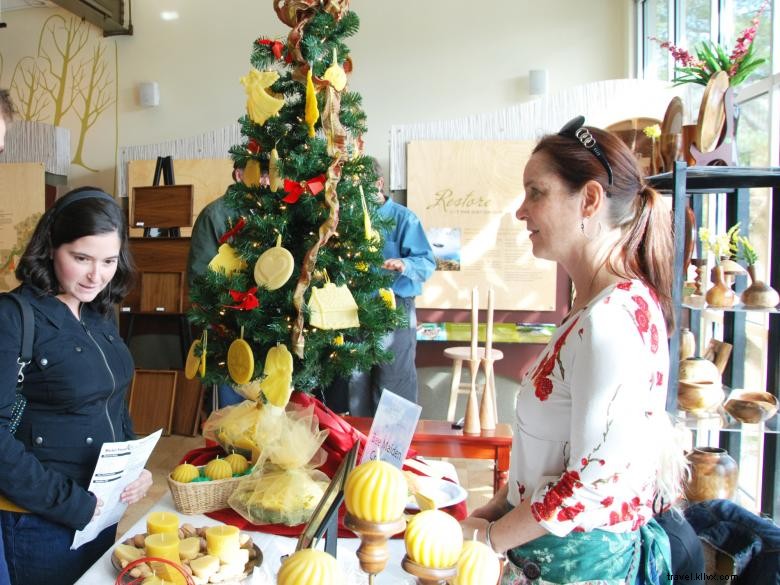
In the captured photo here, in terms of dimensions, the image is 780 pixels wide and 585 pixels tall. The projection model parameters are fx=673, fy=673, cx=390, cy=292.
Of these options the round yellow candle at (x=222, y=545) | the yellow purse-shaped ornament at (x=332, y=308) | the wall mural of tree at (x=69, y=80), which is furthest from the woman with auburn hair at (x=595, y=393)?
the wall mural of tree at (x=69, y=80)

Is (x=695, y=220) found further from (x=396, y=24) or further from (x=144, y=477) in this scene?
(x=396, y=24)

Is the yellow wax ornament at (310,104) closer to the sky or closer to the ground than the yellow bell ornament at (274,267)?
closer to the sky

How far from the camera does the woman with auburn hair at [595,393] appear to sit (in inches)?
41.3

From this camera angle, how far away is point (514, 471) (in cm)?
126

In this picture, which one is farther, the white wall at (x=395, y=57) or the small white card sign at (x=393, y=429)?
the white wall at (x=395, y=57)

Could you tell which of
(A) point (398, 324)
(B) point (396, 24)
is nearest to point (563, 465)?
(A) point (398, 324)

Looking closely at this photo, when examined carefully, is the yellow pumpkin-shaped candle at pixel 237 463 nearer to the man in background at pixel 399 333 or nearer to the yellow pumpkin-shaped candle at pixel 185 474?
the yellow pumpkin-shaped candle at pixel 185 474

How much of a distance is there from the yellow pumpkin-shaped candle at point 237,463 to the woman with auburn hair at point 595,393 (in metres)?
0.70

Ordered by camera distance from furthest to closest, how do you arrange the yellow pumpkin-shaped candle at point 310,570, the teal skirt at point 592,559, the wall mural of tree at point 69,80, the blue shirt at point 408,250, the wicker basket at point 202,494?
the wall mural of tree at point 69,80 → the blue shirt at point 408,250 → the wicker basket at point 202,494 → the teal skirt at point 592,559 → the yellow pumpkin-shaped candle at point 310,570

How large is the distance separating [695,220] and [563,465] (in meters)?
2.07

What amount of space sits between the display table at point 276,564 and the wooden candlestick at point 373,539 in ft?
1.32

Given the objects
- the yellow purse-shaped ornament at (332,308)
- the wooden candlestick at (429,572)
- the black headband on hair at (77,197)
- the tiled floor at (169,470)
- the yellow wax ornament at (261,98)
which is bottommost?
the tiled floor at (169,470)

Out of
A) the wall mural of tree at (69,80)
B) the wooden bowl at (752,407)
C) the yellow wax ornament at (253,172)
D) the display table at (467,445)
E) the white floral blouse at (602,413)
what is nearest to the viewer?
the white floral blouse at (602,413)

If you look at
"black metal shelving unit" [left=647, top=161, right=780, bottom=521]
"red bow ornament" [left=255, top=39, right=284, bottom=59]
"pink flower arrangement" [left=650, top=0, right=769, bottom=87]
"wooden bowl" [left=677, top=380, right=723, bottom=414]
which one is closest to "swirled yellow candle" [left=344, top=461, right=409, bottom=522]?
"red bow ornament" [left=255, top=39, right=284, bottom=59]
